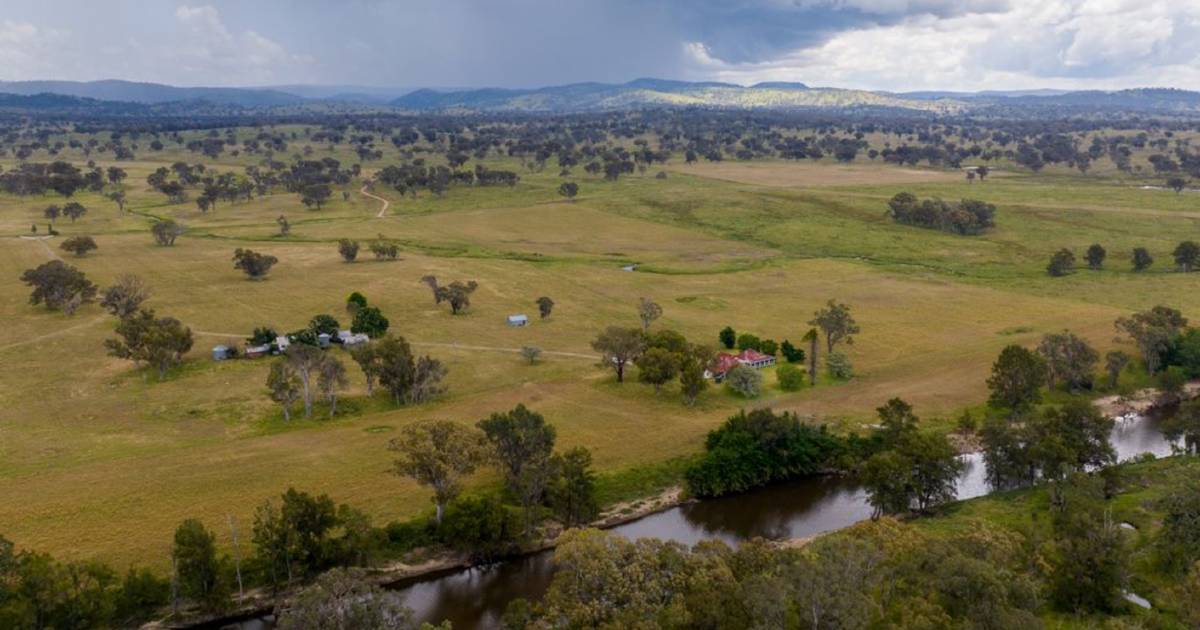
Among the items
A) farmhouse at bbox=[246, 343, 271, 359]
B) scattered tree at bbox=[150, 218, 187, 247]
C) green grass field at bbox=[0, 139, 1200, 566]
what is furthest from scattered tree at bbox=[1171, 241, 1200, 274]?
scattered tree at bbox=[150, 218, 187, 247]

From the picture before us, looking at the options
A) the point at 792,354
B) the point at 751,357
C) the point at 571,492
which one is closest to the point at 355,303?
the point at 751,357

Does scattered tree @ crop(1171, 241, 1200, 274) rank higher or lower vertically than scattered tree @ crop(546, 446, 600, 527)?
higher

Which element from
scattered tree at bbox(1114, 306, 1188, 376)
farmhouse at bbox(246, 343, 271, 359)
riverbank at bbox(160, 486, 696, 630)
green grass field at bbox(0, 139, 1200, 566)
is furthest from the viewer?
farmhouse at bbox(246, 343, 271, 359)

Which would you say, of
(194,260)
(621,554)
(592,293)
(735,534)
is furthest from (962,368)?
(194,260)

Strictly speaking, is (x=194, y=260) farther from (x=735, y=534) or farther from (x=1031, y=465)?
(x=1031, y=465)

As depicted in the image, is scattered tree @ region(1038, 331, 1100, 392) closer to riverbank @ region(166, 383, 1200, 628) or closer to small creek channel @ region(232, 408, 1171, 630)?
small creek channel @ region(232, 408, 1171, 630)

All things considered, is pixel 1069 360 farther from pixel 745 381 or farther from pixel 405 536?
pixel 405 536

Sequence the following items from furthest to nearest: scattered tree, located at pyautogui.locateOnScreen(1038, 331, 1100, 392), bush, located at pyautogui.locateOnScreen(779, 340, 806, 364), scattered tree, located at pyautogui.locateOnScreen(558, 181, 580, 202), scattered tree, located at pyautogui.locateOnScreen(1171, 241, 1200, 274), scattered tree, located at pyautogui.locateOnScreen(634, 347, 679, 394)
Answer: scattered tree, located at pyautogui.locateOnScreen(558, 181, 580, 202) < scattered tree, located at pyautogui.locateOnScreen(1171, 241, 1200, 274) < bush, located at pyautogui.locateOnScreen(779, 340, 806, 364) < scattered tree, located at pyautogui.locateOnScreen(1038, 331, 1100, 392) < scattered tree, located at pyautogui.locateOnScreen(634, 347, 679, 394)

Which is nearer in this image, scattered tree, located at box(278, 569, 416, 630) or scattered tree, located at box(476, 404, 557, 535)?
scattered tree, located at box(278, 569, 416, 630)
